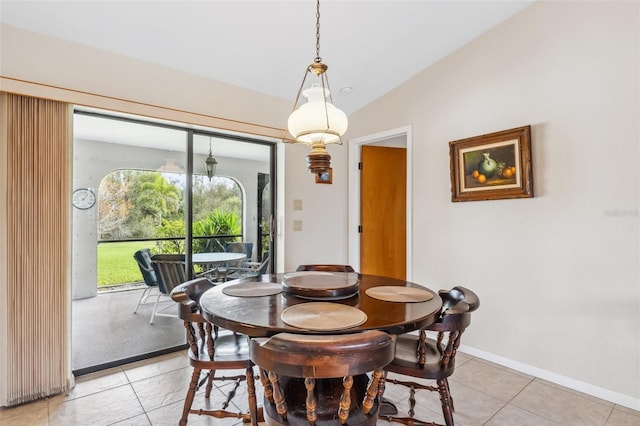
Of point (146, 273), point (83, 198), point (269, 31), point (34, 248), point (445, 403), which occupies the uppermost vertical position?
point (269, 31)

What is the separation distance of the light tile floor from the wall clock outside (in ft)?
4.28

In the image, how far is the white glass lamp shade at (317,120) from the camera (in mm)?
1621

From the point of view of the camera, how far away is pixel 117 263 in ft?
9.14

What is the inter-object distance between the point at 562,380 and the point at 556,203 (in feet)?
4.31

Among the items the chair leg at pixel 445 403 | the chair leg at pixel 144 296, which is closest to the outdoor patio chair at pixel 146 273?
the chair leg at pixel 144 296

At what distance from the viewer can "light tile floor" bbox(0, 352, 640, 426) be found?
196 centimetres

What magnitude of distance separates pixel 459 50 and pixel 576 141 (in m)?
1.32

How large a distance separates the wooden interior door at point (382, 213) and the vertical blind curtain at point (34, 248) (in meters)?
2.90

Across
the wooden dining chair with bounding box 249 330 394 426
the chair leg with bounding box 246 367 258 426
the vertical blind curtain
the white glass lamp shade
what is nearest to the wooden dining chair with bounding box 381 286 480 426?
the wooden dining chair with bounding box 249 330 394 426

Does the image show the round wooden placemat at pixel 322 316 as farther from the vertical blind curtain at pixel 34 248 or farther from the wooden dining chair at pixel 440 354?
the vertical blind curtain at pixel 34 248

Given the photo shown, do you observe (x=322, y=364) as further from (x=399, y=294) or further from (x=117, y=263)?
(x=117, y=263)

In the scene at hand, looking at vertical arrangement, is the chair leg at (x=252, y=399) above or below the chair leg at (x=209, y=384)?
above

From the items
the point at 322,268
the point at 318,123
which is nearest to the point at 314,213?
the point at 322,268

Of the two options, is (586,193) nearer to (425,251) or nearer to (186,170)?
(425,251)
